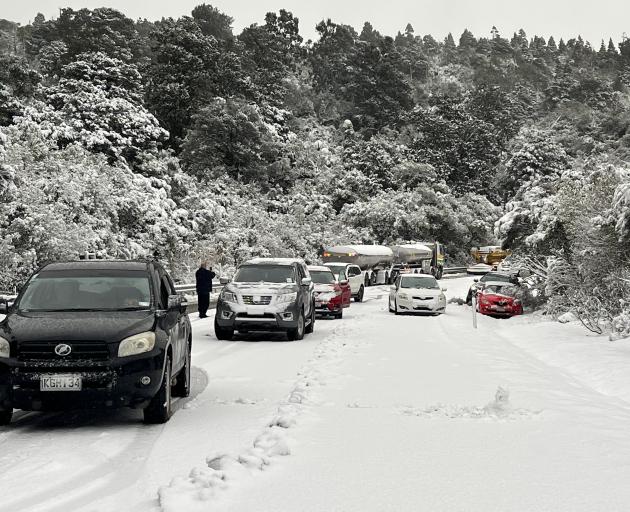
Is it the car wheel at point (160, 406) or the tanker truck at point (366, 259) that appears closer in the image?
the car wheel at point (160, 406)

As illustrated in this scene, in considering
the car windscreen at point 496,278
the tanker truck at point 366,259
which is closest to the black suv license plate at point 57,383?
the car windscreen at point 496,278

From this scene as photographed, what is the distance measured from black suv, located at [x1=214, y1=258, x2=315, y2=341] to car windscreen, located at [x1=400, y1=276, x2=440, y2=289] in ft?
35.2

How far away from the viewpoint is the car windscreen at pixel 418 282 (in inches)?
1150

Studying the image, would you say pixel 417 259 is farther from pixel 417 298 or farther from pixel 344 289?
pixel 344 289

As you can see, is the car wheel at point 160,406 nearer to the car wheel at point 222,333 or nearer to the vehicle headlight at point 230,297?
the vehicle headlight at point 230,297

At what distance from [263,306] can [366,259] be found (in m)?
33.5

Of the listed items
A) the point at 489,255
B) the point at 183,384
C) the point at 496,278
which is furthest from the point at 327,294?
the point at 489,255

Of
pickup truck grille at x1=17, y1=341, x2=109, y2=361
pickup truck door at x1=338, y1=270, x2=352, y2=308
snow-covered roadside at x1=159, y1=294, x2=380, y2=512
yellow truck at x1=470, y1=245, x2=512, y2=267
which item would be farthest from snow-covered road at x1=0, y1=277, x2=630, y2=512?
yellow truck at x1=470, y1=245, x2=512, y2=267

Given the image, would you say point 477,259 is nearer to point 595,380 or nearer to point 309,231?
point 309,231

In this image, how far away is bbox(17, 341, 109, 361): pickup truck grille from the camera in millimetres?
7664

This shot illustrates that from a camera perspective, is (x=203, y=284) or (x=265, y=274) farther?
(x=203, y=284)

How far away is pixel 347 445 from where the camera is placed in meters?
6.86

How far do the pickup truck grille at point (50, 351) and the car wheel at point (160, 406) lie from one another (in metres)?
0.75

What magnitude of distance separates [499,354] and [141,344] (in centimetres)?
938
